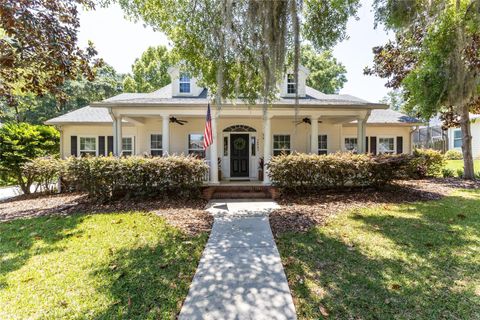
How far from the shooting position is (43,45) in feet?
19.7

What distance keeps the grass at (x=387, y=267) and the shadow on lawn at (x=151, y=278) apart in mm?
1374

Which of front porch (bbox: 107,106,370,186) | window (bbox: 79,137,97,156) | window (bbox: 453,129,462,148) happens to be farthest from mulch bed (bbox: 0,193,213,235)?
window (bbox: 453,129,462,148)

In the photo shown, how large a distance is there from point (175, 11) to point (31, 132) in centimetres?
933

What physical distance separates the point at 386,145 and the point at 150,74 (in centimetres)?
2104

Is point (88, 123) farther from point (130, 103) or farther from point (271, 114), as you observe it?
point (271, 114)

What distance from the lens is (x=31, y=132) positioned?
38.5ft

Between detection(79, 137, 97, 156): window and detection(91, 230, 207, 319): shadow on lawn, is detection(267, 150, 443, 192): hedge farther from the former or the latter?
detection(79, 137, 97, 156): window

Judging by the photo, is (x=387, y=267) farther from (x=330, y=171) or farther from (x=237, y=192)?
(x=237, y=192)

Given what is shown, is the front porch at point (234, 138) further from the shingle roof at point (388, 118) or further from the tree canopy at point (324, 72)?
the tree canopy at point (324, 72)

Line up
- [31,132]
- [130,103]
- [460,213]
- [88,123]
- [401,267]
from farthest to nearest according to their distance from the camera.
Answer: [88,123] < [31,132] < [130,103] < [460,213] < [401,267]

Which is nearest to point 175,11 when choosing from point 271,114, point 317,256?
point 271,114

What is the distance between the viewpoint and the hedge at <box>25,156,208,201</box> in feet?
25.7

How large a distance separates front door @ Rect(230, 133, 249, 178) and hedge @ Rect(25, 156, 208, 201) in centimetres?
404

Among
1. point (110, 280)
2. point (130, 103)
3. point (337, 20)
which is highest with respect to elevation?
point (337, 20)
